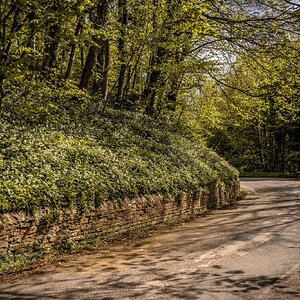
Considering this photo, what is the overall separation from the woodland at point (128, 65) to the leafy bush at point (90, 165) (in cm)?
6

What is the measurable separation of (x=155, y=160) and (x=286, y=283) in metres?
7.27

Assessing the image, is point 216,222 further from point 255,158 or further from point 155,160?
point 255,158

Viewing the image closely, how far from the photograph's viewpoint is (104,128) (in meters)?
14.4

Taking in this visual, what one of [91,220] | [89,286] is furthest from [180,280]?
[91,220]

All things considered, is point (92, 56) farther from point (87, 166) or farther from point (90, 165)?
point (87, 166)

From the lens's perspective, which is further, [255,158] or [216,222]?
[255,158]

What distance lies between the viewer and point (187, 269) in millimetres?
7020

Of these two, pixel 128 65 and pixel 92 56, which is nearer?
pixel 92 56

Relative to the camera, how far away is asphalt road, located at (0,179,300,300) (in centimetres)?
580

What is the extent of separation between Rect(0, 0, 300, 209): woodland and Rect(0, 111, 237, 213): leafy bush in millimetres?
64

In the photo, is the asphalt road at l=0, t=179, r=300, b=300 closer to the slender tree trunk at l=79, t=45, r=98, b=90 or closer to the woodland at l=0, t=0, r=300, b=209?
the woodland at l=0, t=0, r=300, b=209

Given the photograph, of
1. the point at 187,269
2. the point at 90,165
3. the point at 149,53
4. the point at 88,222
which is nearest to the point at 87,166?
the point at 90,165

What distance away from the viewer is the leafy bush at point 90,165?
7.83 metres

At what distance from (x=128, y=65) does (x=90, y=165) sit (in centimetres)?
789
